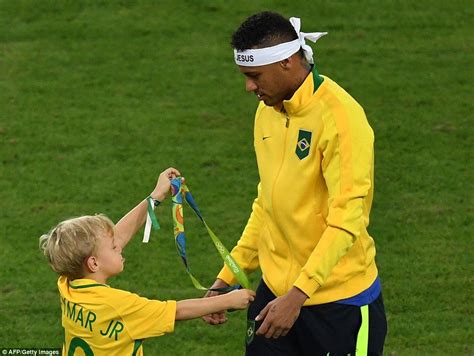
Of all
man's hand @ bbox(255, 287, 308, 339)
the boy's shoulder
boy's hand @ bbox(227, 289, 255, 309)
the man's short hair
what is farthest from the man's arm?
the boy's shoulder

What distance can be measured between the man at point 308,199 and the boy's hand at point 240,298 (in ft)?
0.44

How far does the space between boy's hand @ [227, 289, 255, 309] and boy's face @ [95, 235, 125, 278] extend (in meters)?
0.50

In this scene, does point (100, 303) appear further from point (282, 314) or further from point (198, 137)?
point (198, 137)

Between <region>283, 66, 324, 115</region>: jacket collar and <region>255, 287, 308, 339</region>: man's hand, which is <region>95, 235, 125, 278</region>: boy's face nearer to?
<region>255, 287, 308, 339</region>: man's hand

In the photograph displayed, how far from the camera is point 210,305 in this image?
4926 millimetres

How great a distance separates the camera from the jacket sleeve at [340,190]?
4.75 meters

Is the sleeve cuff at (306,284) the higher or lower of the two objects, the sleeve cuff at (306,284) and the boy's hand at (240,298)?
the higher

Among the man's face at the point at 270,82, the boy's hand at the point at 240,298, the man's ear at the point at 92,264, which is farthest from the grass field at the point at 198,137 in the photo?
the man's face at the point at 270,82

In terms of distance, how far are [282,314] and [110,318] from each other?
0.73m

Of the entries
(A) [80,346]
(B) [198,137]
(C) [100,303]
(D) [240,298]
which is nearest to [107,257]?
(C) [100,303]

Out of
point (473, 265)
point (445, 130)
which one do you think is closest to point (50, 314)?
point (473, 265)

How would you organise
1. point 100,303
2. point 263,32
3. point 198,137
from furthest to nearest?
point 198,137 → point 263,32 → point 100,303

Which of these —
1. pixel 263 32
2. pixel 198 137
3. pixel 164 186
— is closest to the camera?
pixel 263 32

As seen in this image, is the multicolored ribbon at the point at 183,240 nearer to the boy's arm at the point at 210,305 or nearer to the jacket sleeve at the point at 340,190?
the boy's arm at the point at 210,305
